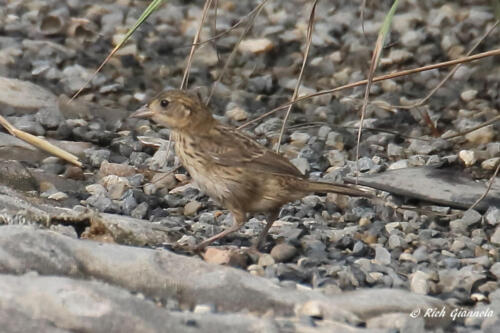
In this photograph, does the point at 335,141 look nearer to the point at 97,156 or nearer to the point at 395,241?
the point at 97,156

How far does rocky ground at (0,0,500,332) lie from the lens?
15.0ft

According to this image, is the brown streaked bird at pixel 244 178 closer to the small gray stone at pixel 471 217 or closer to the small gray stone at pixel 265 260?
the small gray stone at pixel 265 260

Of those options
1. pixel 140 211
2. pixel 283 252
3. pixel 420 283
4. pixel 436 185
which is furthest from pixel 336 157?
pixel 420 283

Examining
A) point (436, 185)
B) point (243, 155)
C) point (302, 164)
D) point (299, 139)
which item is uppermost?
point (299, 139)

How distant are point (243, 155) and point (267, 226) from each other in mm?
384

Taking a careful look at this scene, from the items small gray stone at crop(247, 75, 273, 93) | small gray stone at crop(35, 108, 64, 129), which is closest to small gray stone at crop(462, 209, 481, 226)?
small gray stone at crop(35, 108, 64, 129)

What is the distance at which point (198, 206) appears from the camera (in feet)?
21.5

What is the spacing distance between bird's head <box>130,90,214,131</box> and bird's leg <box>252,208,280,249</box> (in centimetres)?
59

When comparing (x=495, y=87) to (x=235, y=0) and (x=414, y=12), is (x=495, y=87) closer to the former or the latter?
(x=414, y=12)

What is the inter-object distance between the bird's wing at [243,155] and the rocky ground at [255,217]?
0.35 metres

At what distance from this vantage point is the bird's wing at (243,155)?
580 centimetres

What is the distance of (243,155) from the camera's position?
585cm

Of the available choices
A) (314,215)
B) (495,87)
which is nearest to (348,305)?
(314,215)

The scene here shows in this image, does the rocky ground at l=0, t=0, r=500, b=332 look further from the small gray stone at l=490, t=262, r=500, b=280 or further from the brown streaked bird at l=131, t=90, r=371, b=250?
the brown streaked bird at l=131, t=90, r=371, b=250
